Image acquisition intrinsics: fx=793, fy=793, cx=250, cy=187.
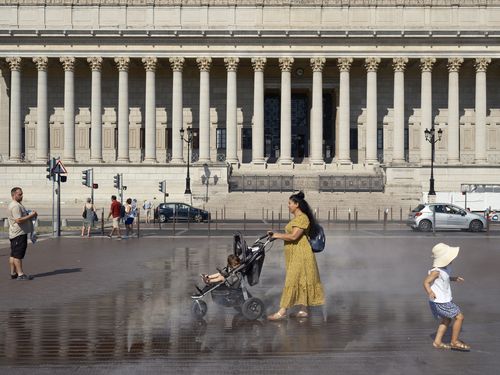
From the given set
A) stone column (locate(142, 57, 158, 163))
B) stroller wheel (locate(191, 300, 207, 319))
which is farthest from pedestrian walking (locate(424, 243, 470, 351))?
stone column (locate(142, 57, 158, 163))

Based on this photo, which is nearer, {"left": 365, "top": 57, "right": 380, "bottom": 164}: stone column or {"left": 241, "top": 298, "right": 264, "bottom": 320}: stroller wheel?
{"left": 241, "top": 298, "right": 264, "bottom": 320}: stroller wheel

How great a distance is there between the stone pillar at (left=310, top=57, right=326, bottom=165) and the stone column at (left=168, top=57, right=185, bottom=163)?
11.6 meters

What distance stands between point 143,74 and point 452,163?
29.6 metres

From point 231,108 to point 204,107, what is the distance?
7.79ft

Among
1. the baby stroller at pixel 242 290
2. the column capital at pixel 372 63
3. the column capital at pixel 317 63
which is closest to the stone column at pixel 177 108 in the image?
the column capital at pixel 317 63

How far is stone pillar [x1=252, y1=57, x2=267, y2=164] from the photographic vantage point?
69.5m

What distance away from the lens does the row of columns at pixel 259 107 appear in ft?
228

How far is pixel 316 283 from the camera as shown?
13.7 m

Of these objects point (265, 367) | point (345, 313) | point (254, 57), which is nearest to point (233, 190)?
point (254, 57)

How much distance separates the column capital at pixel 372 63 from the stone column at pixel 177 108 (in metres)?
16.2

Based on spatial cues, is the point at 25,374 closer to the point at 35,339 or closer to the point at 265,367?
the point at 35,339

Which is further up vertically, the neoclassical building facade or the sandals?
the neoclassical building facade

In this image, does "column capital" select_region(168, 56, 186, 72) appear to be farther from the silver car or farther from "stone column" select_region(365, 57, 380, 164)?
the silver car

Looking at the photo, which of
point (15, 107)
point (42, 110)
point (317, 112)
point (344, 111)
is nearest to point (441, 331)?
point (317, 112)
